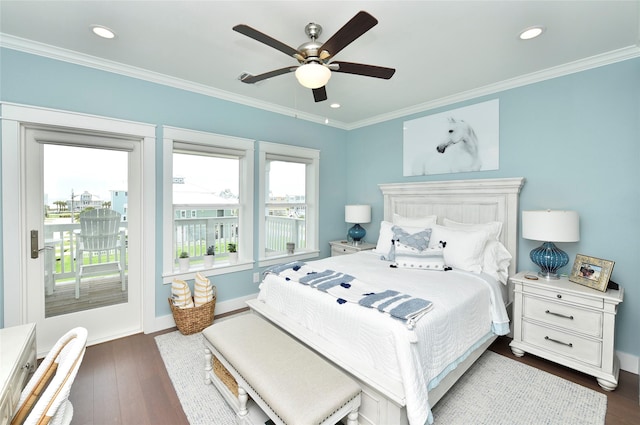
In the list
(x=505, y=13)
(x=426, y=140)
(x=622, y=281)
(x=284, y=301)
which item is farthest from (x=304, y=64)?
(x=622, y=281)

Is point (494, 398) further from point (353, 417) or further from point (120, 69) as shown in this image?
point (120, 69)

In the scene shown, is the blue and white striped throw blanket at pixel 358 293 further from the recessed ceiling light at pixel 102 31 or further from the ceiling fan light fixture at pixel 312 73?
the recessed ceiling light at pixel 102 31

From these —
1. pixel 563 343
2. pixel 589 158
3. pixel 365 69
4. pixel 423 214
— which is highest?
pixel 365 69

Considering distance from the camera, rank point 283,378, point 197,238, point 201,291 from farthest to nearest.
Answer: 1. point 197,238
2. point 201,291
3. point 283,378

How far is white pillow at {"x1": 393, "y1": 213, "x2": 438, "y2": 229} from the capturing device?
341 cm

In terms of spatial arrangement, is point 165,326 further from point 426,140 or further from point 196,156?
point 426,140

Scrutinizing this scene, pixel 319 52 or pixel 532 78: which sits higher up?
pixel 532 78

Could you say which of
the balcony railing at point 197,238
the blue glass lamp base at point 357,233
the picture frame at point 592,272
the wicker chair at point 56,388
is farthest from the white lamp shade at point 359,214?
the wicker chair at point 56,388

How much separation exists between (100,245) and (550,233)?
4.32m

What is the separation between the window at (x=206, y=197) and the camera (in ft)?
10.2

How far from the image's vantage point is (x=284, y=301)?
2438 mm

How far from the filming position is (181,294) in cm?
298

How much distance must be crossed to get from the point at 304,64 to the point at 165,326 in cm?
304

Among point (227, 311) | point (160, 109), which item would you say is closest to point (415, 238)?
point (227, 311)
